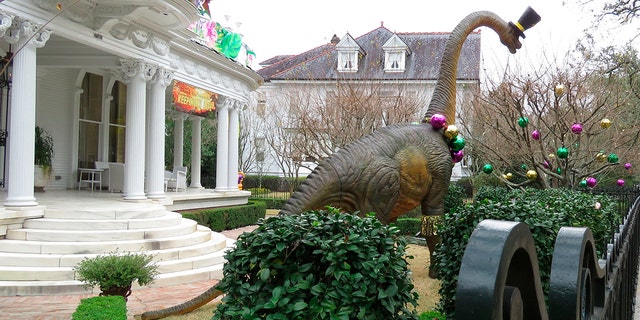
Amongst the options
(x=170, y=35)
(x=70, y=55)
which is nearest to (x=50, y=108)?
(x=70, y=55)

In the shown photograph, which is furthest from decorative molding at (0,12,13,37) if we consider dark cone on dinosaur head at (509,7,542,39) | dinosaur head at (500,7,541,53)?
dark cone on dinosaur head at (509,7,542,39)

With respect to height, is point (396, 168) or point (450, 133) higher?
point (450, 133)

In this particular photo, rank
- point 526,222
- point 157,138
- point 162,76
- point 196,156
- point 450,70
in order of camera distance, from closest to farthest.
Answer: point 526,222 → point 450,70 → point 157,138 → point 162,76 → point 196,156

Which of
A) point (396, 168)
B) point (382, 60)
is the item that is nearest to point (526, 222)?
point (396, 168)

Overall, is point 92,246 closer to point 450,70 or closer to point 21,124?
point 21,124

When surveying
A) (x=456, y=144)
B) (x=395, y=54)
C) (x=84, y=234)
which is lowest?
(x=84, y=234)

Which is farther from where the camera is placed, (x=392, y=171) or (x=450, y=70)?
(x=450, y=70)

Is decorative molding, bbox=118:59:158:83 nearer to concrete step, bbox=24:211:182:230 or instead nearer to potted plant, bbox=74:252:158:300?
concrete step, bbox=24:211:182:230

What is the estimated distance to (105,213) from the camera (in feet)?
33.9

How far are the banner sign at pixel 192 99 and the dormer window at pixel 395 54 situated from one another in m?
16.7

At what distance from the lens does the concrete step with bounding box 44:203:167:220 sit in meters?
10.0

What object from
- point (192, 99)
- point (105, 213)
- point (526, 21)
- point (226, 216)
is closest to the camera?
point (526, 21)

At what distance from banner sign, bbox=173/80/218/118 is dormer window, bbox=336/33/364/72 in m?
14.4

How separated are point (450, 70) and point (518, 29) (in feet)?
5.11
